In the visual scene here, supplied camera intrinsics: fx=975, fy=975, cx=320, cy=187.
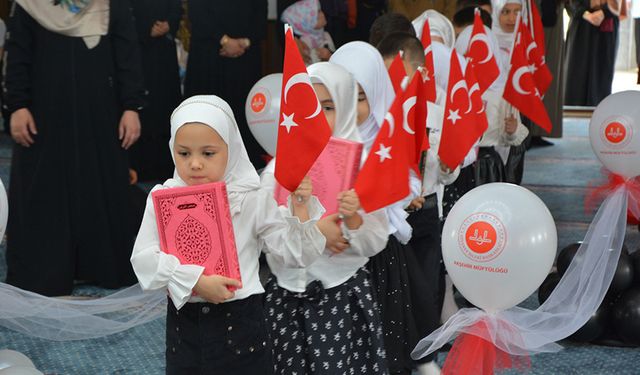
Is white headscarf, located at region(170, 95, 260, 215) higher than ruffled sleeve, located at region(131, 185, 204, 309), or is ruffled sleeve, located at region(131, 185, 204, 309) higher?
white headscarf, located at region(170, 95, 260, 215)

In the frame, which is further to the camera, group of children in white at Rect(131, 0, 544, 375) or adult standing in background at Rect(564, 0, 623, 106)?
adult standing in background at Rect(564, 0, 623, 106)

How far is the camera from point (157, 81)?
20.8 feet

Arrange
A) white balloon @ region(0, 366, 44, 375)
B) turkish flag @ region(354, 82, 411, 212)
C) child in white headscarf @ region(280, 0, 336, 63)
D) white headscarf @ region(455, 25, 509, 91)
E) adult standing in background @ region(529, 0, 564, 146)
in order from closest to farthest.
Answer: turkish flag @ region(354, 82, 411, 212) → white balloon @ region(0, 366, 44, 375) → white headscarf @ region(455, 25, 509, 91) → child in white headscarf @ region(280, 0, 336, 63) → adult standing in background @ region(529, 0, 564, 146)

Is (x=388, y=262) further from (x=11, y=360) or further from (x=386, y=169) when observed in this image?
(x=11, y=360)

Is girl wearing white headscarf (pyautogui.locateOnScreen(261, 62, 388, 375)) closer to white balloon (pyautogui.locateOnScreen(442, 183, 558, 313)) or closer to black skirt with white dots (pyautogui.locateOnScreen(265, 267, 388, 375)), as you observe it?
black skirt with white dots (pyautogui.locateOnScreen(265, 267, 388, 375))

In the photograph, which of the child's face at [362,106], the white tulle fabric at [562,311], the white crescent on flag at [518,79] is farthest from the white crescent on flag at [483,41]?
the child's face at [362,106]

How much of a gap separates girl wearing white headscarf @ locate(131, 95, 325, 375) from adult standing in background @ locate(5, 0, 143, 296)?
2032 millimetres

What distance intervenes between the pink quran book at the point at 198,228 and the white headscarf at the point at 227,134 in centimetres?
10

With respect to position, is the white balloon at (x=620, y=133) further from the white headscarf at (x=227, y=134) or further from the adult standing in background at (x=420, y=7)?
the adult standing in background at (x=420, y=7)

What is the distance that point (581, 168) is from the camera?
25.8ft

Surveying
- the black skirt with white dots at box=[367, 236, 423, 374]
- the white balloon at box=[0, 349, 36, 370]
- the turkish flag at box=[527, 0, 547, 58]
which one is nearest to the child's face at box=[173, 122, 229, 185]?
the white balloon at box=[0, 349, 36, 370]

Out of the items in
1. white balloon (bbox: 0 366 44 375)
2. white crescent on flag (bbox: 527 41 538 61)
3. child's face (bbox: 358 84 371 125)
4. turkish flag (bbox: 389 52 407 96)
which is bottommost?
white balloon (bbox: 0 366 44 375)

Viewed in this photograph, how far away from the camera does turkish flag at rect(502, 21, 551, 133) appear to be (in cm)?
448

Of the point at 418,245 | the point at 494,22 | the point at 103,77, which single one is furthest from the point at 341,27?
the point at 418,245
